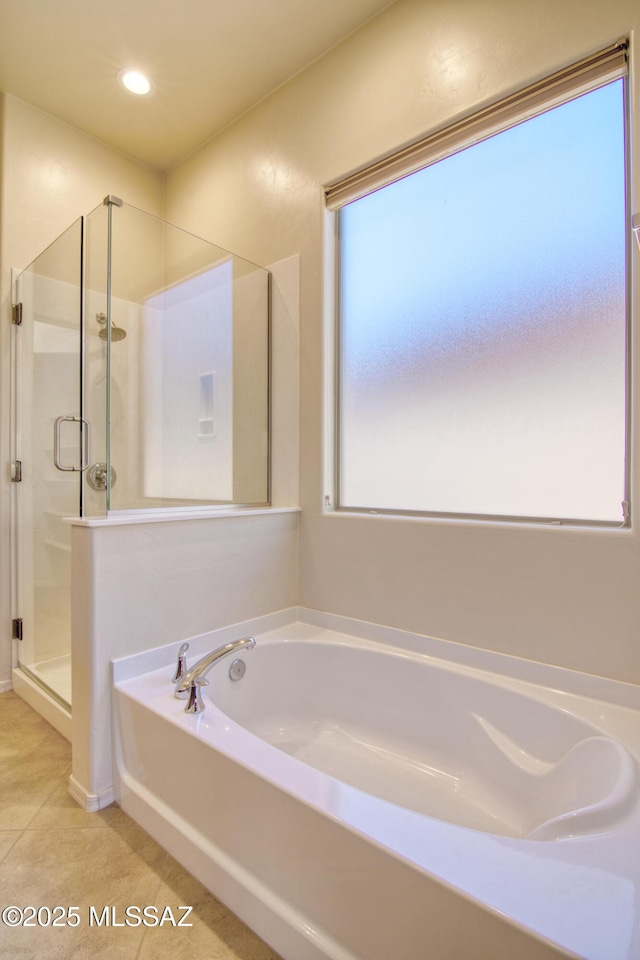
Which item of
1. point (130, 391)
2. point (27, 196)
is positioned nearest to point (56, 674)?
point (130, 391)

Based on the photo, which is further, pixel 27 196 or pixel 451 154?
pixel 27 196

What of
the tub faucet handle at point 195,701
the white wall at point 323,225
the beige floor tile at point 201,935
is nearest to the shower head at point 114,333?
the white wall at point 323,225

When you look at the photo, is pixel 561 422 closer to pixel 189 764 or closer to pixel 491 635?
pixel 491 635

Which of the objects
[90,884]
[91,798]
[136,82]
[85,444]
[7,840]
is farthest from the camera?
[136,82]

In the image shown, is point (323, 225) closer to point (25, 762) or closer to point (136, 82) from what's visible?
point (136, 82)

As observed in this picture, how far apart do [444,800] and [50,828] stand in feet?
3.82

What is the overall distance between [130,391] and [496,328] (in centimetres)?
164

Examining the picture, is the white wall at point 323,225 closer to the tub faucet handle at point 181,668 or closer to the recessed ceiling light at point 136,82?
the recessed ceiling light at point 136,82

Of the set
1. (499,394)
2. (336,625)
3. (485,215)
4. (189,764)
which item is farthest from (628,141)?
(189,764)

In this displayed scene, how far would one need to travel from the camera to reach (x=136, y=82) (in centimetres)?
215

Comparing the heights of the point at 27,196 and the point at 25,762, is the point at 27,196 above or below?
above

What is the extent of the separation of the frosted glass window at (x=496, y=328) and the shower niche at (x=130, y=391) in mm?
558

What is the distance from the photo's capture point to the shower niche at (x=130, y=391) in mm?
1995

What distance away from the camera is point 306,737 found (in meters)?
1.71
